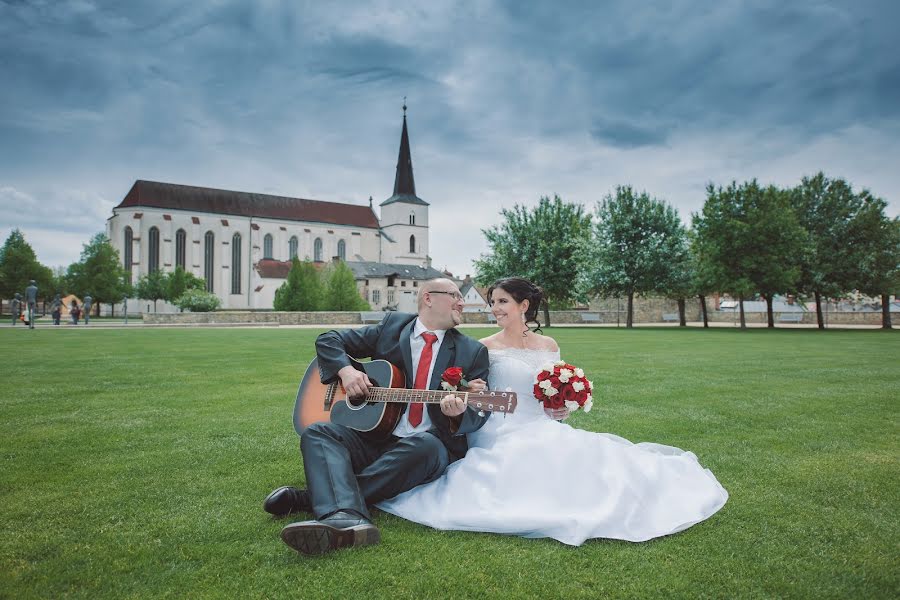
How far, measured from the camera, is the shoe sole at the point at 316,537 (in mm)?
3008

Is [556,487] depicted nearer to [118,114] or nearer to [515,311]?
[515,311]

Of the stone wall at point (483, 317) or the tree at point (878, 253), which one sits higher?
the tree at point (878, 253)

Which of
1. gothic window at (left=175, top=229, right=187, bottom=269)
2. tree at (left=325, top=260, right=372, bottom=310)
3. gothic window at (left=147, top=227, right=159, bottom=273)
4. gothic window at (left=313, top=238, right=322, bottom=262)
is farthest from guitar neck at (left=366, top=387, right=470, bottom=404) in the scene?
gothic window at (left=313, top=238, right=322, bottom=262)

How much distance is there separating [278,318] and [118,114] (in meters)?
18.1

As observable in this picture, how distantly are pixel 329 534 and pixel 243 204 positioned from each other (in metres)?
95.1

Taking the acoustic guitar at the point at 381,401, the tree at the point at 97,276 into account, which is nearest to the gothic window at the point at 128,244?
the tree at the point at 97,276

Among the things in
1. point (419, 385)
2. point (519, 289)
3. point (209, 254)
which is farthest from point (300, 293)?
point (419, 385)

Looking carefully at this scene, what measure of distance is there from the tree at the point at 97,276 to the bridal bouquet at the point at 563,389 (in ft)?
223

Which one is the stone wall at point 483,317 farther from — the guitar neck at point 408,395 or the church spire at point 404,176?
the church spire at point 404,176

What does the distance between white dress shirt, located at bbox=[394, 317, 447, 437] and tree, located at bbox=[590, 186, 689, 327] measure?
35.8 m

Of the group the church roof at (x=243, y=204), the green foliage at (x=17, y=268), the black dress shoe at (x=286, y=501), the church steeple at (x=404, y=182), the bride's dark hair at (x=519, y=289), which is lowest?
the black dress shoe at (x=286, y=501)

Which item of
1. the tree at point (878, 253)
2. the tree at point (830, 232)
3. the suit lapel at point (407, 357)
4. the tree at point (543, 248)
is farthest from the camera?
the tree at point (543, 248)

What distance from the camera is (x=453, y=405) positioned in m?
3.68

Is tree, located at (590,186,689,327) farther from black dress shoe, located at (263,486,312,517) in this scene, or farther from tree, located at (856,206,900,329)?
black dress shoe, located at (263,486,312,517)
